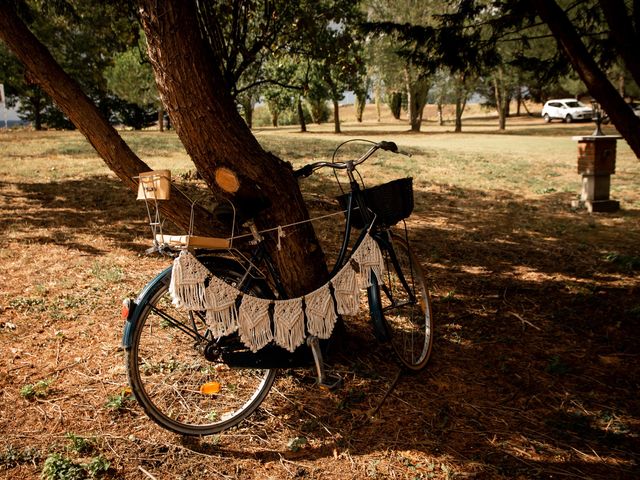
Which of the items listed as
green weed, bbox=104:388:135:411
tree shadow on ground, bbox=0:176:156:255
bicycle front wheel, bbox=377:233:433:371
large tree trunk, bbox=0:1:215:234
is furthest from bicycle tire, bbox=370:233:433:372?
tree shadow on ground, bbox=0:176:156:255

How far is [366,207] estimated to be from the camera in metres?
3.14

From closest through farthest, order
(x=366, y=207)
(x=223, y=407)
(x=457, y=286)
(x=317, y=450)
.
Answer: (x=317, y=450) → (x=223, y=407) → (x=366, y=207) → (x=457, y=286)

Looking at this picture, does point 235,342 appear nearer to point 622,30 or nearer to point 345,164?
point 345,164

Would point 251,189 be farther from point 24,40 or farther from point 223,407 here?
point 24,40

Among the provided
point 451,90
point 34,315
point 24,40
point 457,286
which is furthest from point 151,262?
point 451,90

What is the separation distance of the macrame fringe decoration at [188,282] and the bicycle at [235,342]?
0.32 feet

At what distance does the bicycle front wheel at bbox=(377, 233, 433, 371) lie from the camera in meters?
3.32

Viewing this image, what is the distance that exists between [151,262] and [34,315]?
147cm

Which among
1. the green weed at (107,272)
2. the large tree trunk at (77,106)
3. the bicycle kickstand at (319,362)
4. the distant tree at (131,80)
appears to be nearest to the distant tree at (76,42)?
the large tree trunk at (77,106)

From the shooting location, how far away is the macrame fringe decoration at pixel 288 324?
109 inches

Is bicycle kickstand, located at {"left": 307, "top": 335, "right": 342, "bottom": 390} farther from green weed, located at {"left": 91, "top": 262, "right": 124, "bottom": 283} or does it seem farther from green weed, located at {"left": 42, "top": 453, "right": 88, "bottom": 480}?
green weed, located at {"left": 91, "top": 262, "right": 124, "bottom": 283}

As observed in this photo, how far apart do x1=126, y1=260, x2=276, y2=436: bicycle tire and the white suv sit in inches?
1538

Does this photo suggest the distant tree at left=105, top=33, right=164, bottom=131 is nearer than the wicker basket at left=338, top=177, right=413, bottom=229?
No

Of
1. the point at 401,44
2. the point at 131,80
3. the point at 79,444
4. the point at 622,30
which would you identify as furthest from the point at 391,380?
the point at 131,80
